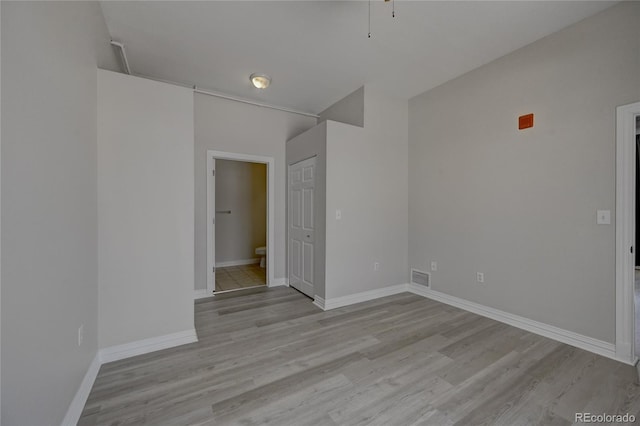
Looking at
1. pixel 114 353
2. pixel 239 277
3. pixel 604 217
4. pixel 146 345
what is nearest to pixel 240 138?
pixel 239 277

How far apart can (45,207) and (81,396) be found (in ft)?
4.18

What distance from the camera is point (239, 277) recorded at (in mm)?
4777

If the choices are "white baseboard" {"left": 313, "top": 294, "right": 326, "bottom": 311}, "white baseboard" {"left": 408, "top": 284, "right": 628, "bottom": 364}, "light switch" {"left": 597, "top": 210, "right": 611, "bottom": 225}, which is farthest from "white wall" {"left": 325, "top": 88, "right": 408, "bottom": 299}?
"light switch" {"left": 597, "top": 210, "right": 611, "bottom": 225}

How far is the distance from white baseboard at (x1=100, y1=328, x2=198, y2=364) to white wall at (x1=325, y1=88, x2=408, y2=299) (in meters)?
1.62

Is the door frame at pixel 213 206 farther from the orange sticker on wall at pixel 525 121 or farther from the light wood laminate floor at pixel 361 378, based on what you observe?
the orange sticker on wall at pixel 525 121

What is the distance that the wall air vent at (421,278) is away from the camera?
3.74m

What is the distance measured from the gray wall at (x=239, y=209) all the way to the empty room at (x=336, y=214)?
6.23 ft

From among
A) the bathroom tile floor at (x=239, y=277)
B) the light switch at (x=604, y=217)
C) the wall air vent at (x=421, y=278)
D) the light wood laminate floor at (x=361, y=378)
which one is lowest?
the light wood laminate floor at (x=361, y=378)

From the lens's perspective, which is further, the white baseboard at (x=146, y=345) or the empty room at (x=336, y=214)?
the white baseboard at (x=146, y=345)

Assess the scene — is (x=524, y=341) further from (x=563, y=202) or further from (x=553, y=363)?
(x=563, y=202)

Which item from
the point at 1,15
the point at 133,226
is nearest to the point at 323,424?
the point at 133,226

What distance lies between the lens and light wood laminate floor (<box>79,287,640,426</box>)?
1586 mm

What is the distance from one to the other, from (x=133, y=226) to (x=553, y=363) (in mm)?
3681

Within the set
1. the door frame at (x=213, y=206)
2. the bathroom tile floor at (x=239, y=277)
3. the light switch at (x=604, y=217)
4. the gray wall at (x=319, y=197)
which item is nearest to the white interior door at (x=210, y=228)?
the door frame at (x=213, y=206)
